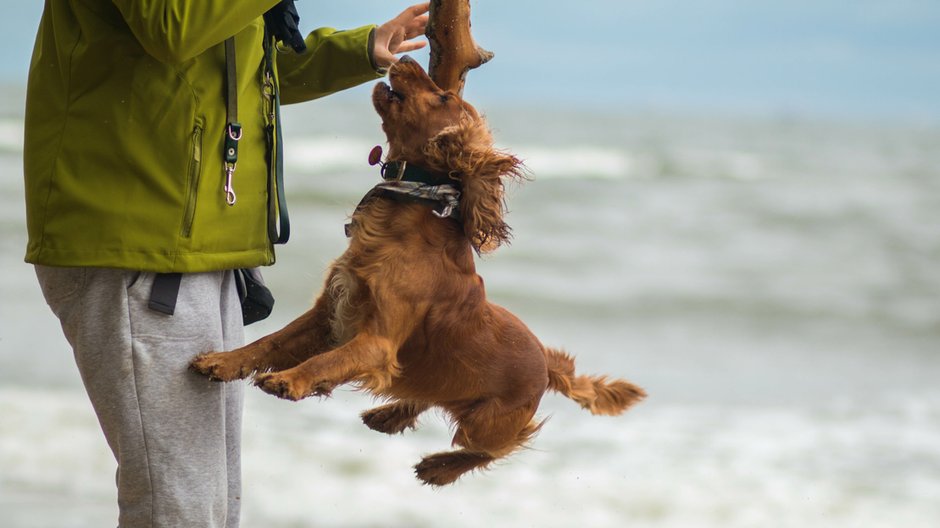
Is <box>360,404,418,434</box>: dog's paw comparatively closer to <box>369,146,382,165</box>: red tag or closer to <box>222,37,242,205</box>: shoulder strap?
<box>369,146,382,165</box>: red tag

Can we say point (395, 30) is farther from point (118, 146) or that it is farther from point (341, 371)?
point (341, 371)

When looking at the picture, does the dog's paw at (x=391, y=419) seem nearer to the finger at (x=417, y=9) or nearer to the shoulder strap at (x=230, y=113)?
the shoulder strap at (x=230, y=113)

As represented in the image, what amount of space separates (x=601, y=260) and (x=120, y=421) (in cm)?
1061

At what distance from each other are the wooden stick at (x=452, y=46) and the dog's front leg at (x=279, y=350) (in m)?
0.65

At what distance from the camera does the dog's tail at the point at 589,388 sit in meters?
3.25

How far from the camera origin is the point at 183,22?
2.31m

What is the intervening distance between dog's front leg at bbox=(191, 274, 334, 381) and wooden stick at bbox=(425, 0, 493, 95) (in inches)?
25.8

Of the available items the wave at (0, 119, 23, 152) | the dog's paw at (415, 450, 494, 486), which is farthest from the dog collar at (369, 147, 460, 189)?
the wave at (0, 119, 23, 152)

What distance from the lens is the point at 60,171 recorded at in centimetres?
253

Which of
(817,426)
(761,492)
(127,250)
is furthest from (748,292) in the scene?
(127,250)

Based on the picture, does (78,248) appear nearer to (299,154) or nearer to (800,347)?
(800,347)

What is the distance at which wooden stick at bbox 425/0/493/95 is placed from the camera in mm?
2553

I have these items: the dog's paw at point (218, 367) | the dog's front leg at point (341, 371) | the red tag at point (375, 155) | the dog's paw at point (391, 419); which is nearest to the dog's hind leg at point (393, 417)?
the dog's paw at point (391, 419)

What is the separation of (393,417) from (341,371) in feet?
2.41
